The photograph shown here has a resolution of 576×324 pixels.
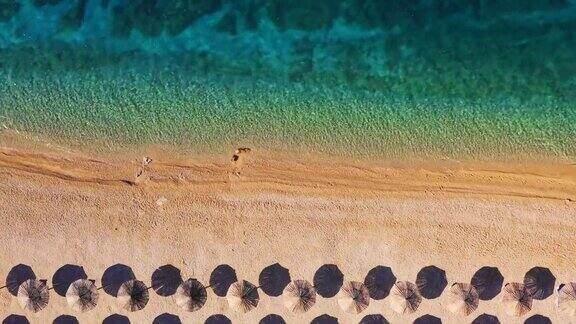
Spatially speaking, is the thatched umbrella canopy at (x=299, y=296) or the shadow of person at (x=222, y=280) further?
the shadow of person at (x=222, y=280)

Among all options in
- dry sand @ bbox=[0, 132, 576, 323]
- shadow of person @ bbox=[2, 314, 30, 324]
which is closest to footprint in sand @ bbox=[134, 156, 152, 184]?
dry sand @ bbox=[0, 132, 576, 323]

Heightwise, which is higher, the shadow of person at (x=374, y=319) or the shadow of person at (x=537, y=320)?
the shadow of person at (x=537, y=320)

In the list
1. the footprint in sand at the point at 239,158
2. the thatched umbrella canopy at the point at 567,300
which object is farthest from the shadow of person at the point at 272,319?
the thatched umbrella canopy at the point at 567,300

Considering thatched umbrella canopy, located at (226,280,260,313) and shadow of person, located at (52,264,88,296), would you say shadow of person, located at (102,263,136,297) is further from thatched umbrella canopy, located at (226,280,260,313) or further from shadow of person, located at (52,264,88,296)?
thatched umbrella canopy, located at (226,280,260,313)

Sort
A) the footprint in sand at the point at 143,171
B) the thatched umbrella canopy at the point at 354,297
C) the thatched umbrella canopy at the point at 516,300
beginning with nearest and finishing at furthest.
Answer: the thatched umbrella canopy at the point at 516,300, the thatched umbrella canopy at the point at 354,297, the footprint in sand at the point at 143,171

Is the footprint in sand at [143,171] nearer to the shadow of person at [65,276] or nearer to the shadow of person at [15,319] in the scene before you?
the shadow of person at [65,276]

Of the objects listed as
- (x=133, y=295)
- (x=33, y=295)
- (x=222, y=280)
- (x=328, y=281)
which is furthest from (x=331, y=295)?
(x=33, y=295)
